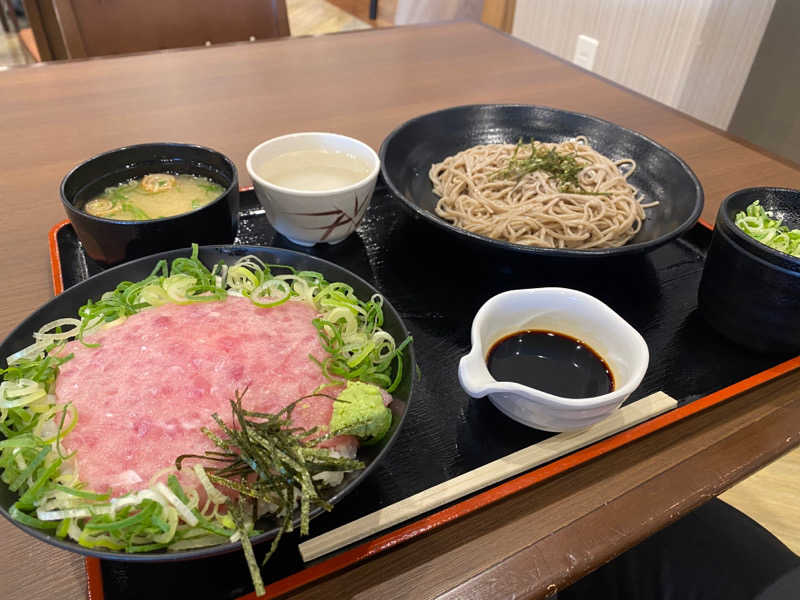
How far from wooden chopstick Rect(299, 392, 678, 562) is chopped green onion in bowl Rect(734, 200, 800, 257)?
1.41 feet

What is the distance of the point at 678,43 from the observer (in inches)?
143

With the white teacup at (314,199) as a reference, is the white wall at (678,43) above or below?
below

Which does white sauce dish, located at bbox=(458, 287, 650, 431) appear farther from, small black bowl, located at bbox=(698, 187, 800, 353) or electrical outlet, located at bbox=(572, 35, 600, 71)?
electrical outlet, located at bbox=(572, 35, 600, 71)

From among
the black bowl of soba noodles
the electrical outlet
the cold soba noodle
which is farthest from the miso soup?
the electrical outlet

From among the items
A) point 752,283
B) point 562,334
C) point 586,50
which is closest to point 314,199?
point 562,334

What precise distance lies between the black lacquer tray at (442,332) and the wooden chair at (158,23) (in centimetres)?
163

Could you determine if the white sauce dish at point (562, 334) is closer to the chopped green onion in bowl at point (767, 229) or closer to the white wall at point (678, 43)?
the chopped green onion in bowl at point (767, 229)

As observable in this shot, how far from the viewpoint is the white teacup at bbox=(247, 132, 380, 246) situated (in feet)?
4.52

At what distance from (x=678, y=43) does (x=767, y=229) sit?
299 centimetres

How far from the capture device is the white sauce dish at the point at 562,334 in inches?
37.9

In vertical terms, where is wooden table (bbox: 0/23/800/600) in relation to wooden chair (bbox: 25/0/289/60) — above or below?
below

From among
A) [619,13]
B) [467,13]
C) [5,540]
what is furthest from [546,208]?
[467,13]

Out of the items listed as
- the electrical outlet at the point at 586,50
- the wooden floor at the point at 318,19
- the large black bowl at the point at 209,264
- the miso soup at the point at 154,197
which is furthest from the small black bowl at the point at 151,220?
the wooden floor at the point at 318,19

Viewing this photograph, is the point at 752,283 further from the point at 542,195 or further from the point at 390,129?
the point at 390,129
